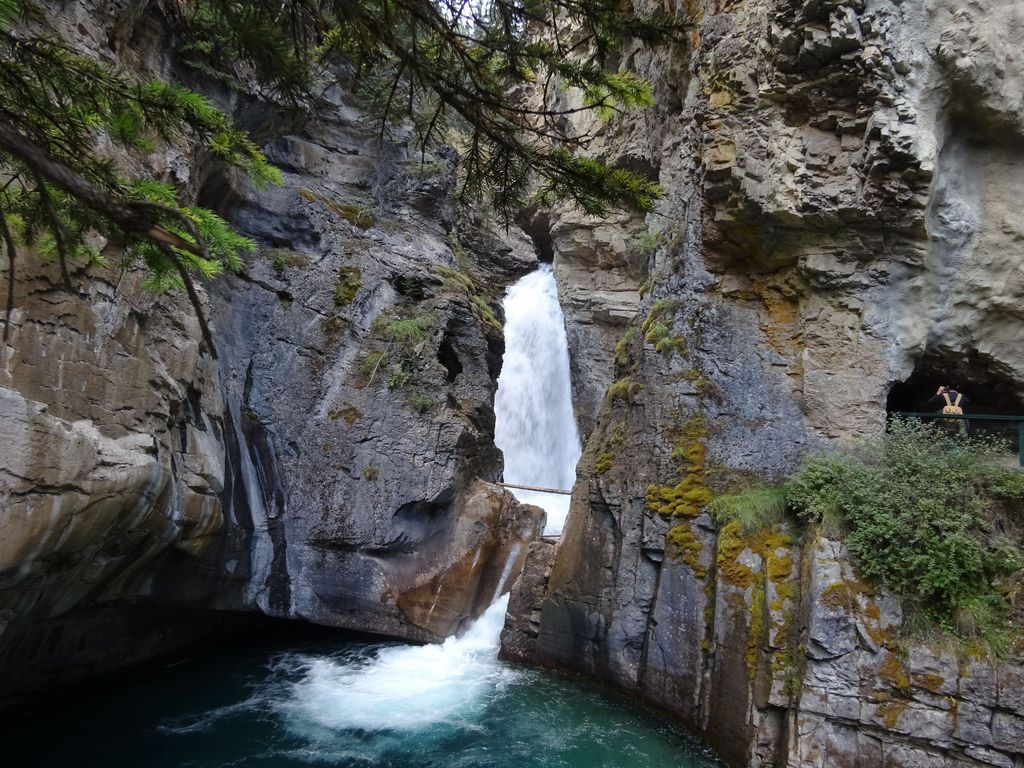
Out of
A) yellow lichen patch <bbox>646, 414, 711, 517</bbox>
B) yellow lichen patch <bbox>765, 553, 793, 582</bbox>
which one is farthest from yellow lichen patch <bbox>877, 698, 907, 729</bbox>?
yellow lichen patch <bbox>646, 414, 711, 517</bbox>

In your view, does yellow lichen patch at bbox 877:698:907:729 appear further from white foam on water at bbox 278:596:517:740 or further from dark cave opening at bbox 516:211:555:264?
dark cave opening at bbox 516:211:555:264

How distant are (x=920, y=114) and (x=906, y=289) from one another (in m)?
2.36

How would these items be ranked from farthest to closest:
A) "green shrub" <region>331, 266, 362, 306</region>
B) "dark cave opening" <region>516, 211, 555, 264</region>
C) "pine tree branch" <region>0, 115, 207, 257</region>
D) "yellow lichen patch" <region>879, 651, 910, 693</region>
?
"dark cave opening" <region>516, 211, 555, 264</region> → "green shrub" <region>331, 266, 362, 306</region> → "yellow lichen patch" <region>879, 651, 910, 693</region> → "pine tree branch" <region>0, 115, 207, 257</region>

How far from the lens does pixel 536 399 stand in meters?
17.8

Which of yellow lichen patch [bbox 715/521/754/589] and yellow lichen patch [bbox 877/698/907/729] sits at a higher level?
yellow lichen patch [bbox 715/521/754/589]

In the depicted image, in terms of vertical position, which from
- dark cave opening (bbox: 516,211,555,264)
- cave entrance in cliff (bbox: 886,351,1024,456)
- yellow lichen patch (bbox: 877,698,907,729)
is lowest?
yellow lichen patch (bbox: 877,698,907,729)

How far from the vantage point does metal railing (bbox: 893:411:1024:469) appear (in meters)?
7.87

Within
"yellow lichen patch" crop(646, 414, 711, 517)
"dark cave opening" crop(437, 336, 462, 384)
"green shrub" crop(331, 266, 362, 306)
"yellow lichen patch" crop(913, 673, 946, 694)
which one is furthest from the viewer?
"dark cave opening" crop(437, 336, 462, 384)

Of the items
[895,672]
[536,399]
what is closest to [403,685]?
[895,672]

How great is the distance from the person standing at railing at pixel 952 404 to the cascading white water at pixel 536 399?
29.6 feet

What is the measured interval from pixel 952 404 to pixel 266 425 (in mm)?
11432

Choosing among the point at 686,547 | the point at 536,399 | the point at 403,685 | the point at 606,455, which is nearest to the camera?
the point at 686,547

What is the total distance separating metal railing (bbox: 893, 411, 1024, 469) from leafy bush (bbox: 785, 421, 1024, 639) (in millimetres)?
499

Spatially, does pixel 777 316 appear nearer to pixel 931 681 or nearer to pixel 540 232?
pixel 931 681
